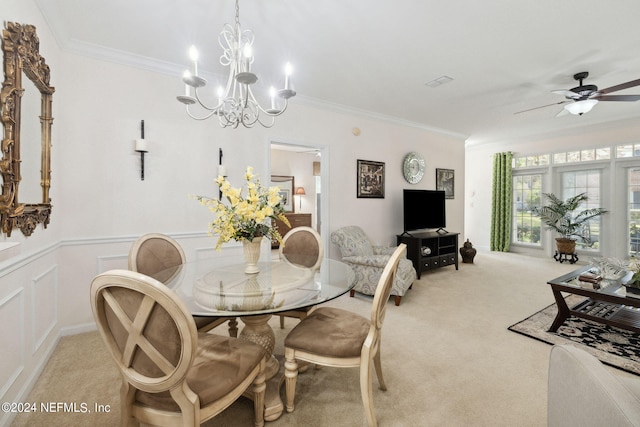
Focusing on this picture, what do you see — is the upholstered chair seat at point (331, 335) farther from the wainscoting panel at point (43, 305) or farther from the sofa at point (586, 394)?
the wainscoting panel at point (43, 305)

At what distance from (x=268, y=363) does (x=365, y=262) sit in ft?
5.88

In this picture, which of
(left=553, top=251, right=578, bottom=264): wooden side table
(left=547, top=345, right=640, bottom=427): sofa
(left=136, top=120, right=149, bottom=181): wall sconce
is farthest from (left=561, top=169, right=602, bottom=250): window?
(left=136, top=120, right=149, bottom=181): wall sconce

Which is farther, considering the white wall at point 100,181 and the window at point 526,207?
the window at point 526,207

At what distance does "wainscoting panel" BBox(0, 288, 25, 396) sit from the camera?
57.1 inches

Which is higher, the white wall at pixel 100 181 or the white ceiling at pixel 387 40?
the white ceiling at pixel 387 40

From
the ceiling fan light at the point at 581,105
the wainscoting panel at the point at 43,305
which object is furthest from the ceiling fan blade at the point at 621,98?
the wainscoting panel at the point at 43,305

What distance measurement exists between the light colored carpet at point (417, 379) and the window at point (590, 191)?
363 cm

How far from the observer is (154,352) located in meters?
0.97

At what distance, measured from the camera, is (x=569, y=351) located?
0.91 m

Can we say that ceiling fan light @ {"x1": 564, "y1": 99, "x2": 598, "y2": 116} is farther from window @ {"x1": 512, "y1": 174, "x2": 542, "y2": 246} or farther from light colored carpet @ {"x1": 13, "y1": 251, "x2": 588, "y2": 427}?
window @ {"x1": 512, "y1": 174, "x2": 542, "y2": 246}

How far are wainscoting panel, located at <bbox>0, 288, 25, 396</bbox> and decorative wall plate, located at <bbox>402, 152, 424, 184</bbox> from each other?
4.73 m

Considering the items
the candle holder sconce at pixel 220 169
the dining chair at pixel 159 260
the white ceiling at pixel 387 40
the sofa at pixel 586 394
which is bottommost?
the sofa at pixel 586 394

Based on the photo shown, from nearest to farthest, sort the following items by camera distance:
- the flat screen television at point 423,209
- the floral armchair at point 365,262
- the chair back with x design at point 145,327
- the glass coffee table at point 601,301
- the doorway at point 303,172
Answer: the chair back with x design at point 145,327 → the glass coffee table at point 601,301 → the floral armchair at point 365,262 → the flat screen television at point 423,209 → the doorway at point 303,172

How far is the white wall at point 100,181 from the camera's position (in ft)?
6.08
